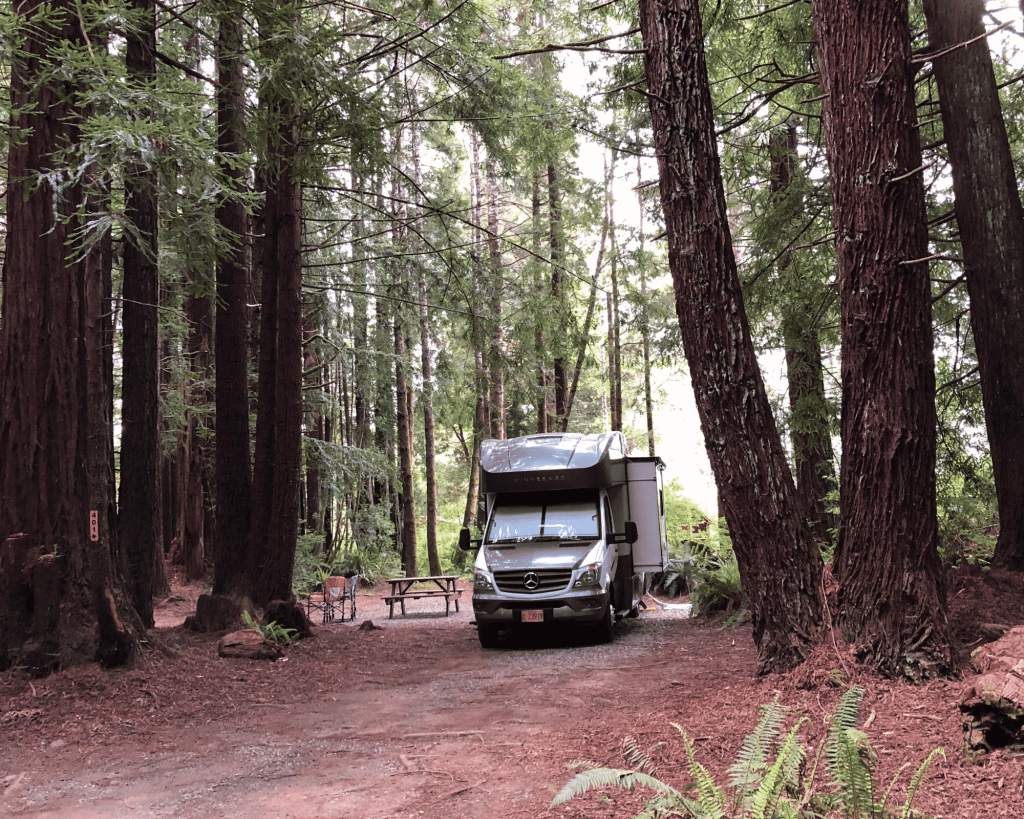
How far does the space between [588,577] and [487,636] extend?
1.78 meters

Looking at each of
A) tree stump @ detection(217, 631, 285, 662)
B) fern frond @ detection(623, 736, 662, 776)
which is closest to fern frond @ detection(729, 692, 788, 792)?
fern frond @ detection(623, 736, 662, 776)

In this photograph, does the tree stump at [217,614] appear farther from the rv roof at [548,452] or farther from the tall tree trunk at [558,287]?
the tall tree trunk at [558,287]

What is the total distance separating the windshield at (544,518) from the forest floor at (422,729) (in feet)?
8.39

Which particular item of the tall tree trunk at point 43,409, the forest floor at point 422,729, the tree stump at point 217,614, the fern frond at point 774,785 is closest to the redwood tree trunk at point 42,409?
the tall tree trunk at point 43,409

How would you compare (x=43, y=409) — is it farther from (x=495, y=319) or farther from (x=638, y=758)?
(x=495, y=319)

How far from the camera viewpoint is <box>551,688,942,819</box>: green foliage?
133 inches

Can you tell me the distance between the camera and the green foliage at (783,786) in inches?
133

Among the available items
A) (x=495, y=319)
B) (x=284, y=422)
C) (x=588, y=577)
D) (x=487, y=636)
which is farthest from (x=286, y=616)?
(x=495, y=319)

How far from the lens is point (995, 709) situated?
3996 mm

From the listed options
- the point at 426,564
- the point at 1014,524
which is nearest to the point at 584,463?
the point at 1014,524

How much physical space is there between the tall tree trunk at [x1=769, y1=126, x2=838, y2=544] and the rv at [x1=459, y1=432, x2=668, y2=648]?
2505 millimetres

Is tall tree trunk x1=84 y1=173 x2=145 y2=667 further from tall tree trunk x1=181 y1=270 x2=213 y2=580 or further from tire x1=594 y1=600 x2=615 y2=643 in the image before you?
tall tree trunk x1=181 y1=270 x2=213 y2=580

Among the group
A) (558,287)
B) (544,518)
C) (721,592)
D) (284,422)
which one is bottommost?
(721,592)

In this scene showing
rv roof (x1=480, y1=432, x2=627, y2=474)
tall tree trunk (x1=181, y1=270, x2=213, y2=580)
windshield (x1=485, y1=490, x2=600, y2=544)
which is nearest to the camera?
windshield (x1=485, y1=490, x2=600, y2=544)
